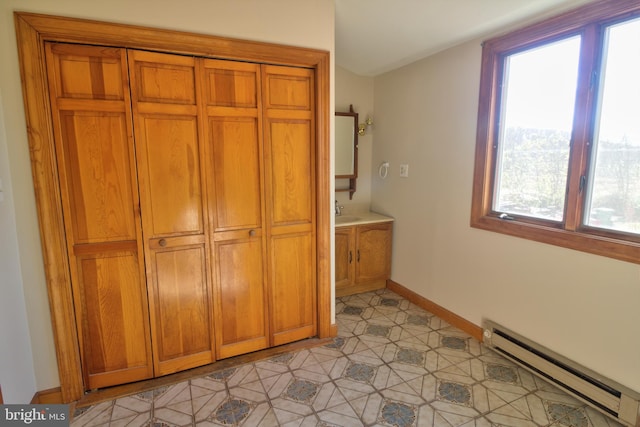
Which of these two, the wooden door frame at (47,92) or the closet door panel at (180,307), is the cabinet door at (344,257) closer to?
the closet door panel at (180,307)

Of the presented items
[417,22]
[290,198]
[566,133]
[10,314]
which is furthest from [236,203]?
[566,133]

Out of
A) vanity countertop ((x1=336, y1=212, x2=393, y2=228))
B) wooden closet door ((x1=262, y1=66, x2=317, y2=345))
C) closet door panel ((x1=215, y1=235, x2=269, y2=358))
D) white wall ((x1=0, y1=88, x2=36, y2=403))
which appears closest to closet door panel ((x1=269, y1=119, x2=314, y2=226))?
wooden closet door ((x1=262, y1=66, x2=317, y2=345))

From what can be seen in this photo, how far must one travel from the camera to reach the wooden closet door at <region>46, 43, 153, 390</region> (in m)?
1.84

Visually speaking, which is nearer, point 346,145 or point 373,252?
point 373,252

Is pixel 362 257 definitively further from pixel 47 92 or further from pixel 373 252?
pixel 47 92

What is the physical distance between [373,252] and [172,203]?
2.13 m

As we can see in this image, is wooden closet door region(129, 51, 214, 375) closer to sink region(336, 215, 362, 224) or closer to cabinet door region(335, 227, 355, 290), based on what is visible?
cabinet door region(335, 227, 355, 290)

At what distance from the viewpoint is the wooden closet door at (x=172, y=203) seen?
199 centimetres

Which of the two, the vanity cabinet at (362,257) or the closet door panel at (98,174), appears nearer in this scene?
the closet door panel at (98,174)

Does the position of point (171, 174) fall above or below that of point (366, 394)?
above

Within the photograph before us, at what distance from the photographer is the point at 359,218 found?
360cm

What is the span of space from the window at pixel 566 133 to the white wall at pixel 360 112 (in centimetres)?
144

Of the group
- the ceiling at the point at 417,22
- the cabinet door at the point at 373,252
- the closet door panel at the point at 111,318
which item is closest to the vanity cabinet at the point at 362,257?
the cabinet door at the point at 373,252

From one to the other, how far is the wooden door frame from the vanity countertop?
1657 mm
